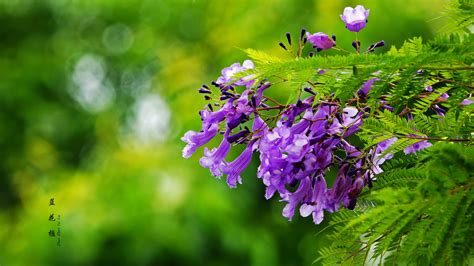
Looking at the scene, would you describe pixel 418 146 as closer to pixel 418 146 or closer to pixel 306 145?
pixel 418 146

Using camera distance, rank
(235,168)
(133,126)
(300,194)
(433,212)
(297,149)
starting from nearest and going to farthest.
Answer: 1. (433,212)
2. (297,149)
3. (300,194)
4. (235,168)
5. (133,126)

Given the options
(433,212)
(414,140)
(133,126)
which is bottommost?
(433,212)

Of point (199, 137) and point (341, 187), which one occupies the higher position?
point (199, 137)

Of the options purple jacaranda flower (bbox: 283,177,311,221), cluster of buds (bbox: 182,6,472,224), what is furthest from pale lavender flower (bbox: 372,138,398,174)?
purple jacaranda flower (bbox: 283,177,311,221)

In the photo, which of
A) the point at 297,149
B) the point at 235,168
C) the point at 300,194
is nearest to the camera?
the point at 297,149

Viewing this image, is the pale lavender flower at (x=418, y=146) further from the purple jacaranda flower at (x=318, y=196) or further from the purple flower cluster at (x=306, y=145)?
the purple jacaranda flower at (x=318, y=196)

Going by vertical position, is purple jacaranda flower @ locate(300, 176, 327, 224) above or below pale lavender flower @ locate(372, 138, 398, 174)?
below

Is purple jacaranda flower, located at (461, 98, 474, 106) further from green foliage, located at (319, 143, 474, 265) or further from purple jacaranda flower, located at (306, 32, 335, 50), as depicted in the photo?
purple jacaranda flower, located at (306, 32, 335, 50)

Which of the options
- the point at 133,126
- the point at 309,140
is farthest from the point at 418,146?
the point at 133,126
